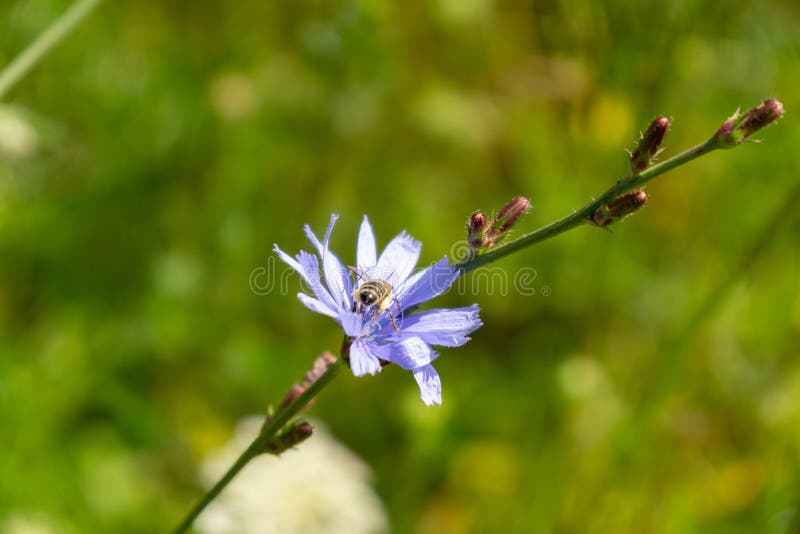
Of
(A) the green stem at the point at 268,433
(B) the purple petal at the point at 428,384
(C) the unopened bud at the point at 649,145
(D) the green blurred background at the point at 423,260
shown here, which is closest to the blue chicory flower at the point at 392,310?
(B) the purple petal at the point at 428,384

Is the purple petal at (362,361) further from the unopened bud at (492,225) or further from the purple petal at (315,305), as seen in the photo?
the unopened bud at (492,225)

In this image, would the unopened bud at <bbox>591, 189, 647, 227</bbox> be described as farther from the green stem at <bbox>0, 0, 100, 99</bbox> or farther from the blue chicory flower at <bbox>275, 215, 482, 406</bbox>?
the green stem at <bbox>0, 0, 100, 99</bbox>

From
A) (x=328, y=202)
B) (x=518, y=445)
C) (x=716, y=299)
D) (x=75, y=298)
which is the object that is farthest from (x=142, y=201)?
(x=716, y=299)

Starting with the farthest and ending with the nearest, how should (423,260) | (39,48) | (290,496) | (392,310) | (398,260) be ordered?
(423,260) < (290,496) < (39,48) < (398,260) < (392,310)

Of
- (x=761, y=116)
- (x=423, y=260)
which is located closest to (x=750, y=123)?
(x=761, y=116)

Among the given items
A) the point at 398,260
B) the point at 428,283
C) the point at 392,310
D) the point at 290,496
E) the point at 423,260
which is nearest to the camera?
the point at 428,283

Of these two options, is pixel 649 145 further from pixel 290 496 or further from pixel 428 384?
pixel 290 496

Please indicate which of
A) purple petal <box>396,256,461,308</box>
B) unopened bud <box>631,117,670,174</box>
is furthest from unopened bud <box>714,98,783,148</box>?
purple petal <box>396,256,461,308</box>
